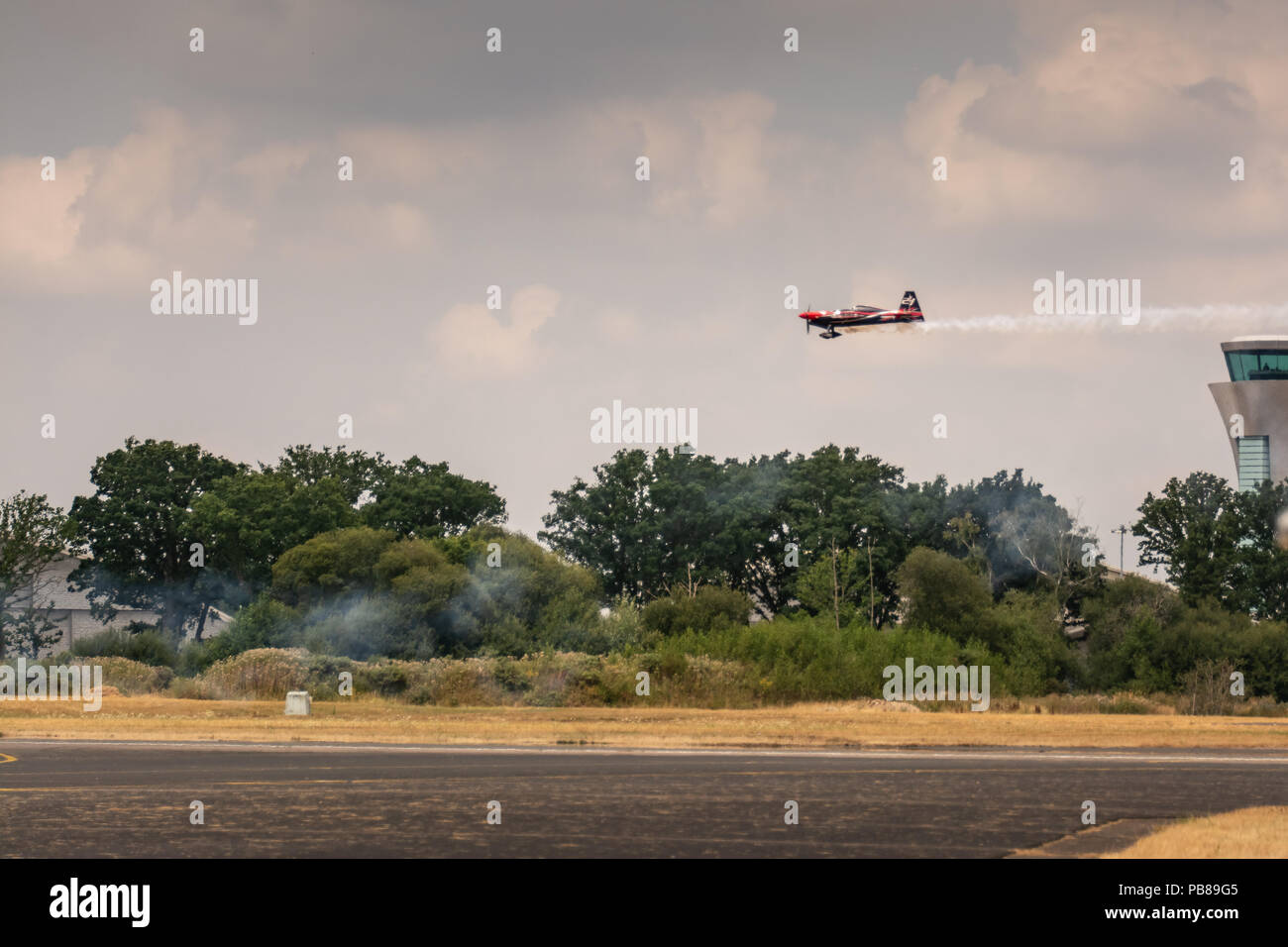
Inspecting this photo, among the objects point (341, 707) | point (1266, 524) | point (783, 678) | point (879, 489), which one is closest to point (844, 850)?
point (341, 707)

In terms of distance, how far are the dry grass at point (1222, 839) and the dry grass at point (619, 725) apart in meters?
17.1

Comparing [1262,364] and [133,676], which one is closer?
[133,676]

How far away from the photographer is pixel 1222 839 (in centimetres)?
1975

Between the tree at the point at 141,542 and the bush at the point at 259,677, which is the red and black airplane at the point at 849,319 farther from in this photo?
the tree at the point at 141,542

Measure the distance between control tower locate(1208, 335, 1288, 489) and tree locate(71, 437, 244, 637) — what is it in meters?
75.9

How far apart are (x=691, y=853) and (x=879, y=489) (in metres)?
77.7

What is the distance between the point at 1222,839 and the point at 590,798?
9.98 metres

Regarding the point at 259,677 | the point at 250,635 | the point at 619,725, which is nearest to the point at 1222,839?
the point at 619,725

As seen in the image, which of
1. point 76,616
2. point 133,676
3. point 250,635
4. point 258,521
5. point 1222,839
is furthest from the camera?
point 76,616

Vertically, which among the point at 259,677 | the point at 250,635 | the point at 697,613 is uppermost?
the point at 697,613

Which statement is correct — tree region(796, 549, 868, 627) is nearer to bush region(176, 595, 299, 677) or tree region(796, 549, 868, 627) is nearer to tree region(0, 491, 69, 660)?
bush region(176, 595, 299, 677)

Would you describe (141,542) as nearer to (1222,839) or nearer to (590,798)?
(590,798)

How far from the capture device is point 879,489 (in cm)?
9444
